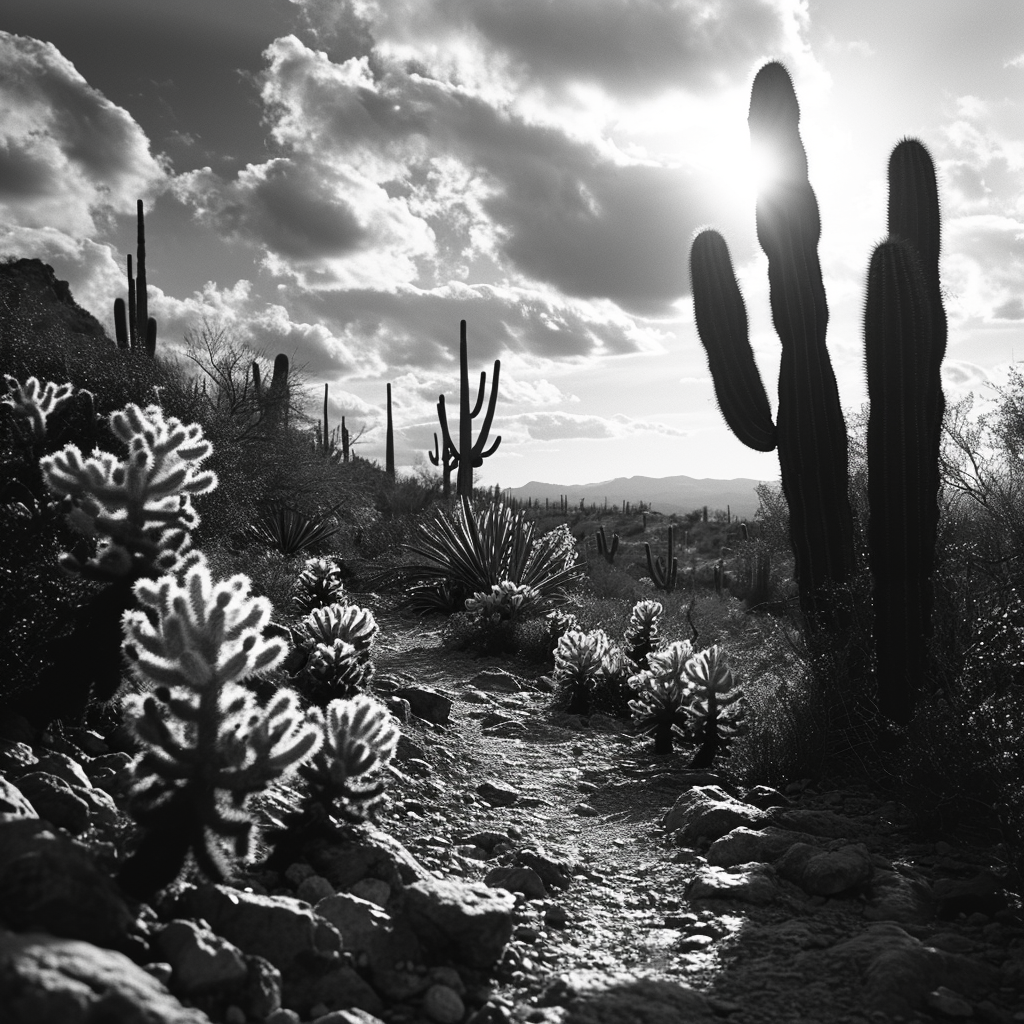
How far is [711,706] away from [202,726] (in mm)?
4024

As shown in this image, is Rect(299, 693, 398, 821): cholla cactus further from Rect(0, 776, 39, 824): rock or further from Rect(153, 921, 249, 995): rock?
Rect(153, 921, 249, 995): rock

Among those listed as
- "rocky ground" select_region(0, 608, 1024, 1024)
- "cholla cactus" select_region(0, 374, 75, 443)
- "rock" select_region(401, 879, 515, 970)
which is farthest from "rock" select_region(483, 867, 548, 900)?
"cholla cactus" select_region(0, 374, 75, 443)

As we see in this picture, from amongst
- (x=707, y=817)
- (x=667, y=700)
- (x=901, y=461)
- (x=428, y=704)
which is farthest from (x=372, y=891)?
(x=901, y=461)

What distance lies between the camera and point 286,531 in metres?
16.1

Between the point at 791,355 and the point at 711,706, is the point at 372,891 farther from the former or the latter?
the point at 791,355

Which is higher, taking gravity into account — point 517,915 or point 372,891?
point 372,891

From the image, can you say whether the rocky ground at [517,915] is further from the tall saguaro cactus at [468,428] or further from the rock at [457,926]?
the tall saguaro cactus at [468,428]

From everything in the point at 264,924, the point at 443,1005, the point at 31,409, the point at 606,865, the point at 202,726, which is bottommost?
the point at 606,865

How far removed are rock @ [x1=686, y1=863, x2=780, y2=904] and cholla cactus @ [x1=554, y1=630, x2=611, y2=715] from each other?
3.63m

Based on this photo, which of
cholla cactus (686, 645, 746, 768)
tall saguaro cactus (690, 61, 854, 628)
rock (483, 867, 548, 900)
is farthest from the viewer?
tall saguaro cactus (690, 61, 854, 628)

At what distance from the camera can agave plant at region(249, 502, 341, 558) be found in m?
15.9

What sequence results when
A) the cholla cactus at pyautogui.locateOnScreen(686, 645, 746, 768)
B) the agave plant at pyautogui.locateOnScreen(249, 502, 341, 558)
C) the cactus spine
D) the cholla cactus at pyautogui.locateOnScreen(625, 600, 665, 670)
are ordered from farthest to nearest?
the cactus spine < the agave plant at pyautogui.locateOnScreen(249, 502, 341, 558) < the cholla cactus at pyautogui.locateOnScreen(625, 600, 665, 670) < the cholla cactus at pyautogui.locateOnScreen(686, 645, 746, 768)

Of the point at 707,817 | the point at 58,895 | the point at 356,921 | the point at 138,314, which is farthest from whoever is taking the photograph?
the point at 138,314

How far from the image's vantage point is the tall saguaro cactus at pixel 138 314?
20.3 m
